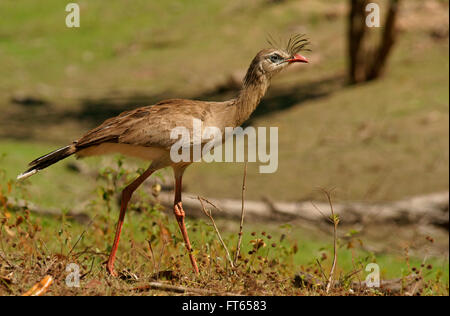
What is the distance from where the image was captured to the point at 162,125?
4.12 m

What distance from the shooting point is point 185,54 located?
18531mm

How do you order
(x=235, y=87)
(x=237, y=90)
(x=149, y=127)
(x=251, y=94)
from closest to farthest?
(x=149, y=127) → (x=251, y=94) → (x=237, y=90) → (x=235, y=87)

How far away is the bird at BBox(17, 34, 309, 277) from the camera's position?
4113mm

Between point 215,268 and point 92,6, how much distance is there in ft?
61.9

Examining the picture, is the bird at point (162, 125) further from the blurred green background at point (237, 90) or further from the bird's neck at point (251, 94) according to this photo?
the blurred green background at point (237, 90)

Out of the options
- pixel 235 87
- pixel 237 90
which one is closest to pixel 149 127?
pixel 237 90

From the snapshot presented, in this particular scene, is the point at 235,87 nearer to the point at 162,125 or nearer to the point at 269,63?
the point at 269,63

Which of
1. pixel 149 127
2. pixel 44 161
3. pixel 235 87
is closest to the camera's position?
pixel 44 161

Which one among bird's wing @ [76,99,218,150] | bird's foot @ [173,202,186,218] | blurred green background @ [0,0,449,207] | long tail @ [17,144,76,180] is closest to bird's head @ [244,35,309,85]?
bird's wing @ [76,99,218,150]

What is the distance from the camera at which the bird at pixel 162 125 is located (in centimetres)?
411

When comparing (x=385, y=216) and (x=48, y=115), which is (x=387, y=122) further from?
(x=48, y=115)

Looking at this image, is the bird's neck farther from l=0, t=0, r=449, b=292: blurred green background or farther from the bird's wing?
l=0, t=0, r=449, b=292: blurred green background

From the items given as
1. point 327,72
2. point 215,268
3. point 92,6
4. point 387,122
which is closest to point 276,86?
point 327,72

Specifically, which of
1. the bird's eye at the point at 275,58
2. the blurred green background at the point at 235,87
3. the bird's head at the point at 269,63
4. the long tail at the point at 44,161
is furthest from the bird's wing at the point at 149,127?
the blurred green background at the point at 235,87
